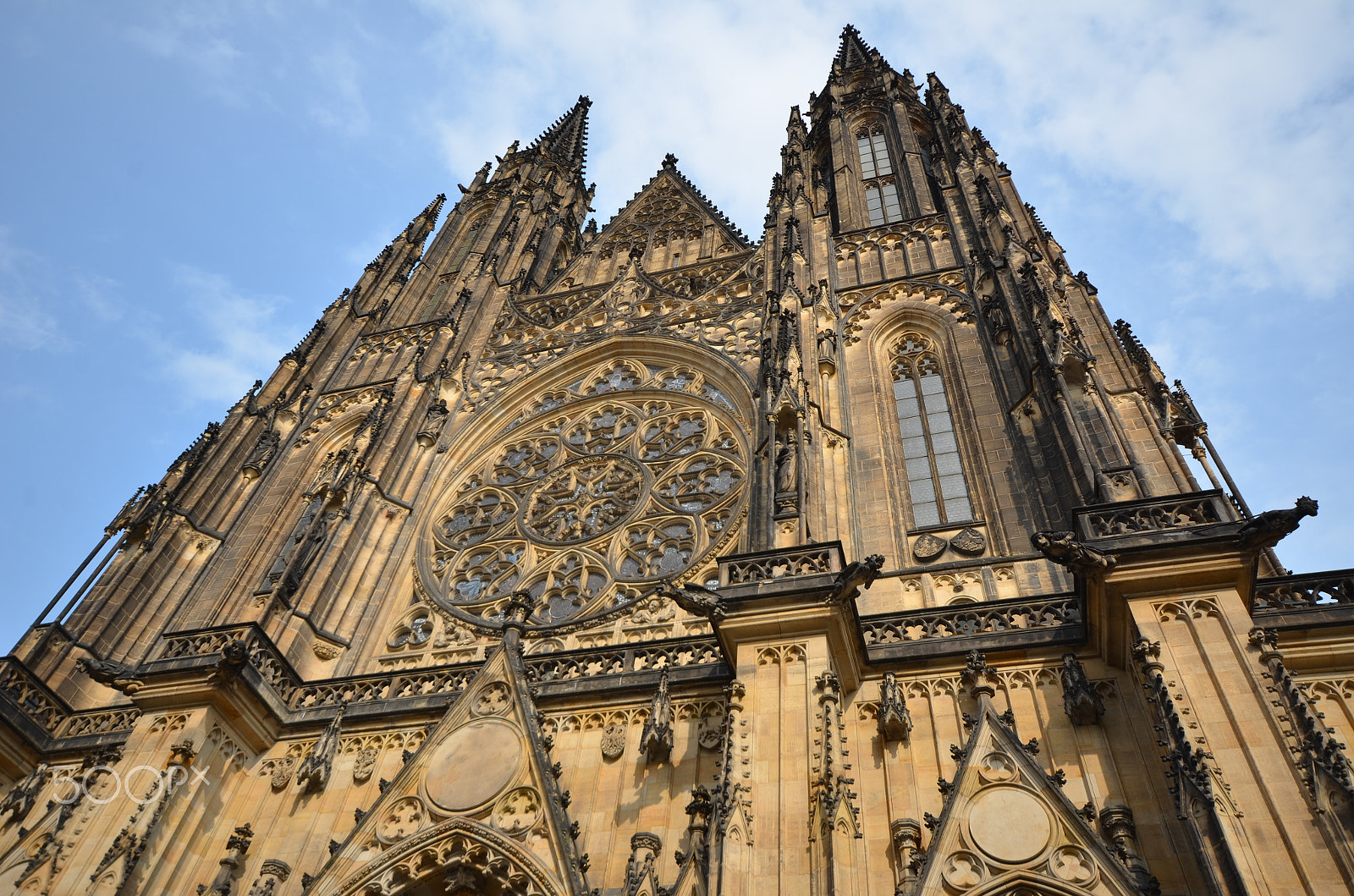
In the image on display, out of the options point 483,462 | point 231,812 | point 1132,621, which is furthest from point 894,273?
point 231,812

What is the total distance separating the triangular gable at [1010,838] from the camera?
7488 millimetres

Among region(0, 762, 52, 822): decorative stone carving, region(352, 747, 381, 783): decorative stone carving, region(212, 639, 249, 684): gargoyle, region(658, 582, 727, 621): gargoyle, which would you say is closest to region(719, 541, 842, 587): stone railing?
region(658, 582, 727, 621): gargoyle

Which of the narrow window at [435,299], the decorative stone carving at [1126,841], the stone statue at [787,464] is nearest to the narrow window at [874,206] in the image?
the stone statue at [787,464]

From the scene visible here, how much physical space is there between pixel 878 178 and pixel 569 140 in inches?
564

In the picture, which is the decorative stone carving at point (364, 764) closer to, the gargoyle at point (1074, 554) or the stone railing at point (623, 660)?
the stone railing at point (623, 660)

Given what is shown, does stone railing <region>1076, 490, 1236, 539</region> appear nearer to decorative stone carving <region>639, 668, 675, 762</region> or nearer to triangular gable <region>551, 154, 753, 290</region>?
decorative stone carving <region>639, 668, 675, 762</region>

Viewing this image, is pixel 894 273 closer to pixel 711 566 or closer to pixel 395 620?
pixel 711 566

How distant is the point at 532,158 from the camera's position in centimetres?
2892

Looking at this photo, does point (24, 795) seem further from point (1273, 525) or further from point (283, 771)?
point (1273, 525)

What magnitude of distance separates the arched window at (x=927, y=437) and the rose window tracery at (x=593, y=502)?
7.89ft

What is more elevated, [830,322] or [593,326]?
[593,326]

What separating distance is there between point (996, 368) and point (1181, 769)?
24.8ft

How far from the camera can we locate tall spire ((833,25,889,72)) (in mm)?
25750

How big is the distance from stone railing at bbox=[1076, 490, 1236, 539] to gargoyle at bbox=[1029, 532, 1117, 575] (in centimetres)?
40
